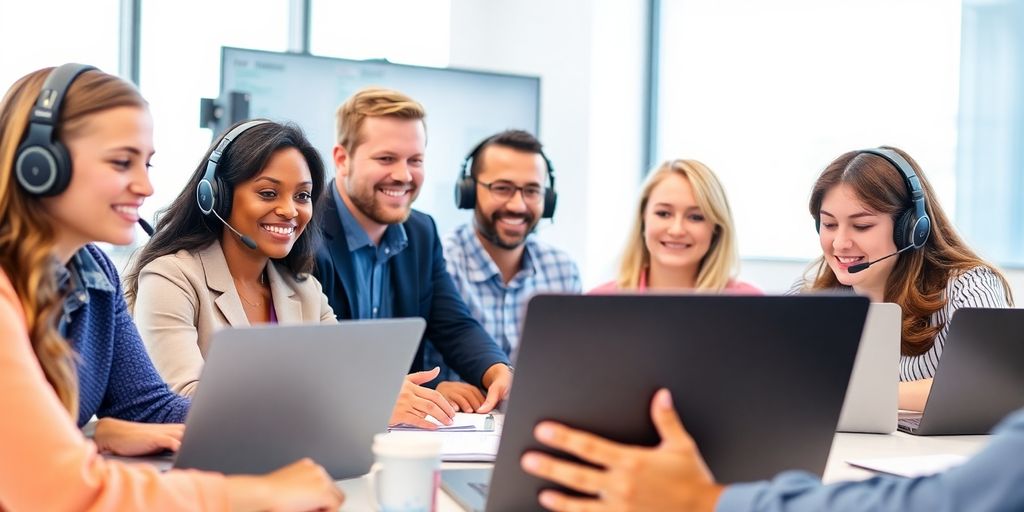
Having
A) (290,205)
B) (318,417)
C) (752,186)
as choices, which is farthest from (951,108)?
(318,417)

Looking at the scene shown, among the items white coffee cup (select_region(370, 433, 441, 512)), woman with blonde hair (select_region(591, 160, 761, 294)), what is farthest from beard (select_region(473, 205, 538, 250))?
white coffee cup (select_region(370, 433, 441, 512))

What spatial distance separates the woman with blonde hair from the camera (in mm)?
2885

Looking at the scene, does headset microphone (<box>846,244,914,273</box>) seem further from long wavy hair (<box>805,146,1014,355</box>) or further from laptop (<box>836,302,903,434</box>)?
laptop (<box>836,302,903,434</box>)

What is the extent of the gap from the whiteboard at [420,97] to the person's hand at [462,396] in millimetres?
2091

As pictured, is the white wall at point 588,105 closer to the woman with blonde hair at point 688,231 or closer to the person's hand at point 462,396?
the woman with blonde hair at point 688,231

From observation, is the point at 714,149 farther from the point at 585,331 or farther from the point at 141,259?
the point at 585,331

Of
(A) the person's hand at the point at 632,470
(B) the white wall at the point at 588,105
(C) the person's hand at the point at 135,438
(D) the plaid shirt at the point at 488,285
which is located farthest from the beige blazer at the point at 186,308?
(B) the white wall at the point at 588,105

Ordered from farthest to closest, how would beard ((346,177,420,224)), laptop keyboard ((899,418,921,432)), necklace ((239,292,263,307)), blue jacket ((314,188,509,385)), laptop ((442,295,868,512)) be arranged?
beard ((346,177,420,224)) → blue jacket ((314,188,509,385)) → necklace ((239,292,263,307)) → laptop keyboard ((899,418,921,432)) → laptop ((442,295,868,512))

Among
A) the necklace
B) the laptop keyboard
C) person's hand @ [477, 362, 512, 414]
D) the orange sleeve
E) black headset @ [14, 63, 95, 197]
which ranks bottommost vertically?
person's hand @ [477, 362, 512, 414]

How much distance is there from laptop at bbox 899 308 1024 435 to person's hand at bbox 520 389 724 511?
771 millimetres

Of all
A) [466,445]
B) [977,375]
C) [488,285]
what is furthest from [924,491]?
[488,285]

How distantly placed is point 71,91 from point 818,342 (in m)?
0.88

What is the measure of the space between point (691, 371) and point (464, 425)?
72 cm

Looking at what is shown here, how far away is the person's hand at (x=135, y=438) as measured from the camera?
1.34 metres
